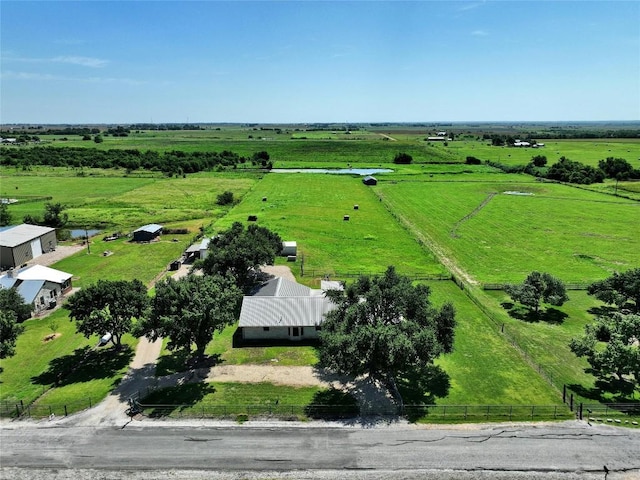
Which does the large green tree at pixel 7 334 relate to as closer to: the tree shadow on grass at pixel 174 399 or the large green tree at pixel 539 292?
the tree shadow on grass at pixel 174 399

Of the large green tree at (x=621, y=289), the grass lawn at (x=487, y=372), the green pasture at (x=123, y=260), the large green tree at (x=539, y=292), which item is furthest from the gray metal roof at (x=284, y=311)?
the large green tree at (x=621, y=289)

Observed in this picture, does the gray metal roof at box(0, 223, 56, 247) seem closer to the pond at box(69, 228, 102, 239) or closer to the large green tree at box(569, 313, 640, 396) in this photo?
the pond at box(69, 228, 102, 239)

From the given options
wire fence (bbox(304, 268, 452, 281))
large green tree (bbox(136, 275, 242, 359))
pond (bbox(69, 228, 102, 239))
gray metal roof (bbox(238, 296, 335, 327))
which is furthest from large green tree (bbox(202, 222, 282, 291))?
pond (bbox(69, 228, 102, 239))

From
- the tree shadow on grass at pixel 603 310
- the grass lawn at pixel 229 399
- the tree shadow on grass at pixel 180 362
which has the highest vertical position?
the tree shadow on grass at pixel 603 310

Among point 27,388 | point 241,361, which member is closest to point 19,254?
point 27,388

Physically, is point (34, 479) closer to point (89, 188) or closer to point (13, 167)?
point (89, 188)

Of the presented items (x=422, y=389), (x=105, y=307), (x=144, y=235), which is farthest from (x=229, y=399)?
(x=144, y=235)
